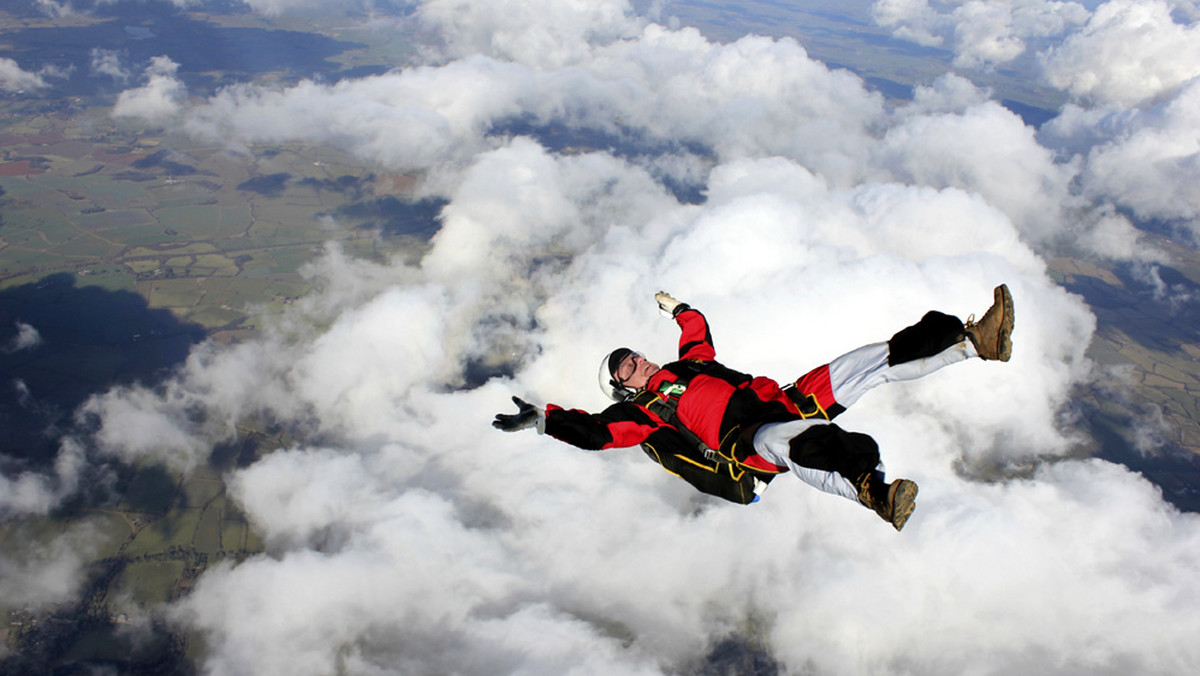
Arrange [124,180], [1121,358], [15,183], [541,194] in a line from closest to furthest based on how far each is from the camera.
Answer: [1121,358] < [15,183] < [124,180] < [541,194]

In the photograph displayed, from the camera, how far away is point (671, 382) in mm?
5664

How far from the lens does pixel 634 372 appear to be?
235 inches

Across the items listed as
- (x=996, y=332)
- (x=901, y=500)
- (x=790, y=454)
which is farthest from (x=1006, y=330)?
(x=790, y=454)

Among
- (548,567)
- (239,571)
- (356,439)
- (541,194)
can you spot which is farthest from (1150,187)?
(239,571)

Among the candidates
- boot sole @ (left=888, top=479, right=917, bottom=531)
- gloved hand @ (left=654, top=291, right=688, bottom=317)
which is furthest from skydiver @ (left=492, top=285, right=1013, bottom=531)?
gloved hand @ (left=654, top=291, right=688, bottom=317)

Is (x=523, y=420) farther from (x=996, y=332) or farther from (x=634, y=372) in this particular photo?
(x=996, y=332)

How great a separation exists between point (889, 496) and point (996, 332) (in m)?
1.62

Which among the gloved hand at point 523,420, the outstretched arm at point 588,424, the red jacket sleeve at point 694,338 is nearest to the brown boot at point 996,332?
the red jacket sleeve at point 694,338

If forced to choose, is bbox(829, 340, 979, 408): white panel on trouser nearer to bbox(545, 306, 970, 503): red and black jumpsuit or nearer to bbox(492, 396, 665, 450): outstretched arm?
bbox(545, 306, 970, 503): red and black jumpsuit

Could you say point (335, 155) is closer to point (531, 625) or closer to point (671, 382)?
point (531, 625)

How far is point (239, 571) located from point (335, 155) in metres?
145

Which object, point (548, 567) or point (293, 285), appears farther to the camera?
point (293, 285)

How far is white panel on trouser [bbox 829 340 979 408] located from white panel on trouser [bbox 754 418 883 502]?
77 centimetres

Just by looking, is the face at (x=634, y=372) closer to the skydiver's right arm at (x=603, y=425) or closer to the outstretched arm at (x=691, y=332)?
the skydiver's right arm at (x=603, y=425)
